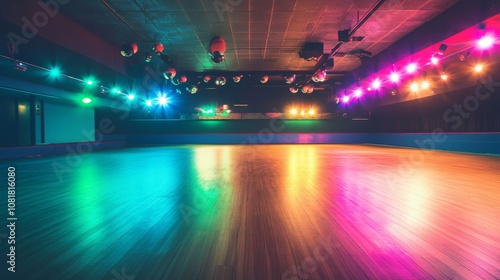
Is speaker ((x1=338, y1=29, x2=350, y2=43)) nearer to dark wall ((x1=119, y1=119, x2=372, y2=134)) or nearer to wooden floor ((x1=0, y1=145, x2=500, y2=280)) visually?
wooden floor ((x1=0, y1=145, x2=500, y2=280))

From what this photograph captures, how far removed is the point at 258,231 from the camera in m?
2.04

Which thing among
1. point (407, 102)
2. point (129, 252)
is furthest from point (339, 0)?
Result: point (407, 102)

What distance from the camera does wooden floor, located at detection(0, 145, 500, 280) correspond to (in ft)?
5.00

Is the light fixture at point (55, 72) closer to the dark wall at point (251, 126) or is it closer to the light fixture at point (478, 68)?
the dark wall at point (251, 126)

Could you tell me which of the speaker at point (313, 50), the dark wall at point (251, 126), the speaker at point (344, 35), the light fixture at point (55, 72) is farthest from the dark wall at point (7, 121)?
the speaker at point (344, 35)

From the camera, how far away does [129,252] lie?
Result: 68.0 inches

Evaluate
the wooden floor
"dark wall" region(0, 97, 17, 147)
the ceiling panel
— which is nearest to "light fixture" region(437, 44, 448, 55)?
the ceiling panel

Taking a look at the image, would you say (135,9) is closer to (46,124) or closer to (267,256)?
(267,256)

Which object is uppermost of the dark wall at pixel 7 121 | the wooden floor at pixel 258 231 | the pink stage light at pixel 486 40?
the pink stage light at pixel 486 40

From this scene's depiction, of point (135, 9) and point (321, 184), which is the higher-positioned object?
point (135, 9)

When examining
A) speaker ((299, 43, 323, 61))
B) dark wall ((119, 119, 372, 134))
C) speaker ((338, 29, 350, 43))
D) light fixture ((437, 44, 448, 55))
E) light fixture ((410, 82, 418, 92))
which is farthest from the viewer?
dark wall ((119, 119, 372, 134))

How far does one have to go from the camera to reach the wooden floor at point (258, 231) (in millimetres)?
1523

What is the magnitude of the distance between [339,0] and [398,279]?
5.32m

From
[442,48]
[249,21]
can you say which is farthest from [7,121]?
[442,48]
